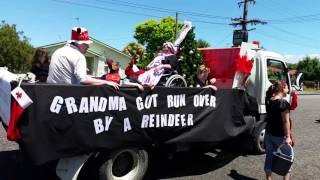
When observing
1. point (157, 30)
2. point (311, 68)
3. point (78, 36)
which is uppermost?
point (157, 30)

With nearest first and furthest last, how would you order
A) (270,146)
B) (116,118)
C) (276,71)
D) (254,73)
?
(116,118)
(270,146)
(254,73)
(276,71)

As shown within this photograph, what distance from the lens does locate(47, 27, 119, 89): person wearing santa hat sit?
15.9 feet

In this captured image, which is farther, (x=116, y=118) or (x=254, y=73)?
(x=254, y=73)

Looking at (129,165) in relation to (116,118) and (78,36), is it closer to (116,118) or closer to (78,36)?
(116,118)

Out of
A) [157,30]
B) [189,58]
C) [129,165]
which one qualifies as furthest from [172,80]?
[157,30]

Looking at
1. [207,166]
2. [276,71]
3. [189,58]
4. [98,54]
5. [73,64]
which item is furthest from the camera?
[98,54]

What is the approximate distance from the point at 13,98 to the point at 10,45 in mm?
39660

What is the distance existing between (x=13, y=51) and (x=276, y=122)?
3957cm

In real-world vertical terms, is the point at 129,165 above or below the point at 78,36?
below

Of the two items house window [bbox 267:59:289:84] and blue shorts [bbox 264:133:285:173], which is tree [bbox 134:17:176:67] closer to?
house window [bbox 267:59:289:84]

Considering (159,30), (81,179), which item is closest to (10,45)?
(159,30)

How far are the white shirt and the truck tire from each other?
3950 millimetres

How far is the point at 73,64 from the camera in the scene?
486cm

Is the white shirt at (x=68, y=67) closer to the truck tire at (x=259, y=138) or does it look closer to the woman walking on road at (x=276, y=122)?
the woman walking on road at (x=276, y=122)
